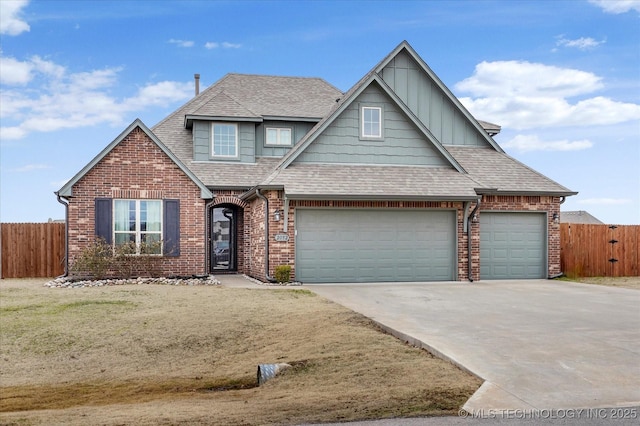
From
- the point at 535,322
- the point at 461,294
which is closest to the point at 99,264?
the point at 461,294

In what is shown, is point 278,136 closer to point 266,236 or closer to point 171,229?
point 171,229

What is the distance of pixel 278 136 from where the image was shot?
82.7 feet

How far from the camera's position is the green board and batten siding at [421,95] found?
74.3 ft

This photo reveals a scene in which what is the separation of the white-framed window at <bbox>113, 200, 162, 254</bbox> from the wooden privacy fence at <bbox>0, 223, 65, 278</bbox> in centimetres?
405

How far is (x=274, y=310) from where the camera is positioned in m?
13.3

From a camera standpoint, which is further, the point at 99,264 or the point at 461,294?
the point at 99,264

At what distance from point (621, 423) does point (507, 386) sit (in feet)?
4.42

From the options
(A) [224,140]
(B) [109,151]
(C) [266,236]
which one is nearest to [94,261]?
(B) [109,151]

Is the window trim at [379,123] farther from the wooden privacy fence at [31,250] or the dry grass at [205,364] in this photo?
the wooden privacy fence at [31,250]

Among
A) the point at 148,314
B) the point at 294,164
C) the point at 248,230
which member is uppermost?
the point at 294,164

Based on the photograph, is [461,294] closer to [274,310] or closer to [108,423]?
[274,310]

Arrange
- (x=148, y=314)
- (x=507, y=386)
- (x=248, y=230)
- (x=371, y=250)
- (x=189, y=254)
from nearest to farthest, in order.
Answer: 1. (x=507, y=386)
2. (x=148, y=314)
3. (x=371, y=250)
4. (x=189, y=254)
5. (x=248, y=230)

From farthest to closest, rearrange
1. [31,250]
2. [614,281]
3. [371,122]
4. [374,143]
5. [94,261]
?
[31,250] < [614,281] < [374,143] < [371,122] < [94,261]

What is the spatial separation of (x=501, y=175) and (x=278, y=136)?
8.72 meters
